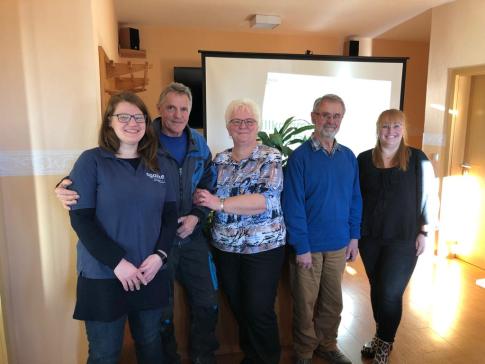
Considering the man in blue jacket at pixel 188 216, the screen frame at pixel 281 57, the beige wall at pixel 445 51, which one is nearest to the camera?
the man in blue jacket at pixel 188 216

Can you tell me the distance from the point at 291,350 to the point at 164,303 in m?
1.08

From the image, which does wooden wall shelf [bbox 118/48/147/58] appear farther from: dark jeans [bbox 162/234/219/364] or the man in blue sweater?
dark jeans [bbox 162/234/219/364]

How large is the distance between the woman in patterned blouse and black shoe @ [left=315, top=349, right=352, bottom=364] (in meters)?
0.50

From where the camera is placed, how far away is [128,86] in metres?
3.16

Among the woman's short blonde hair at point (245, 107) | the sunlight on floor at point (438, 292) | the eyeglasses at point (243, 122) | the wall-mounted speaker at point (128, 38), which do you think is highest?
the wall-mounted speaker at point (128, 38)

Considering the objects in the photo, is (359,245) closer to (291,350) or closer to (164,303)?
(291,350)

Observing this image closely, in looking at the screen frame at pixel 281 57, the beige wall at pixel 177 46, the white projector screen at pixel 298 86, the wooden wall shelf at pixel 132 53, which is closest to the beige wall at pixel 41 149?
the screen frame at pixel 281 57

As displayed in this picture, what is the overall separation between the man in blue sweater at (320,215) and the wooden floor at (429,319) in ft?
1.55

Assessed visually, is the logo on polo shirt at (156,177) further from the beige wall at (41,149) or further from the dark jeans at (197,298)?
the beige wall at (41,149)

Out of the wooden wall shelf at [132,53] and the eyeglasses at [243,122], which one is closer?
the eyeglasses at [243,122]

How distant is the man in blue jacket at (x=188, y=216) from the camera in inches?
65.4

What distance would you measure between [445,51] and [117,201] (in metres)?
3.67

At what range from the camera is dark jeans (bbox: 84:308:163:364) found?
4.61 feet

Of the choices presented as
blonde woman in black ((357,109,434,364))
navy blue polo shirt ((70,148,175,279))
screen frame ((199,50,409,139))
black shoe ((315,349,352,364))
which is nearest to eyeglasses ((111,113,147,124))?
navy blue polo shirt ((70,148,175,279))
